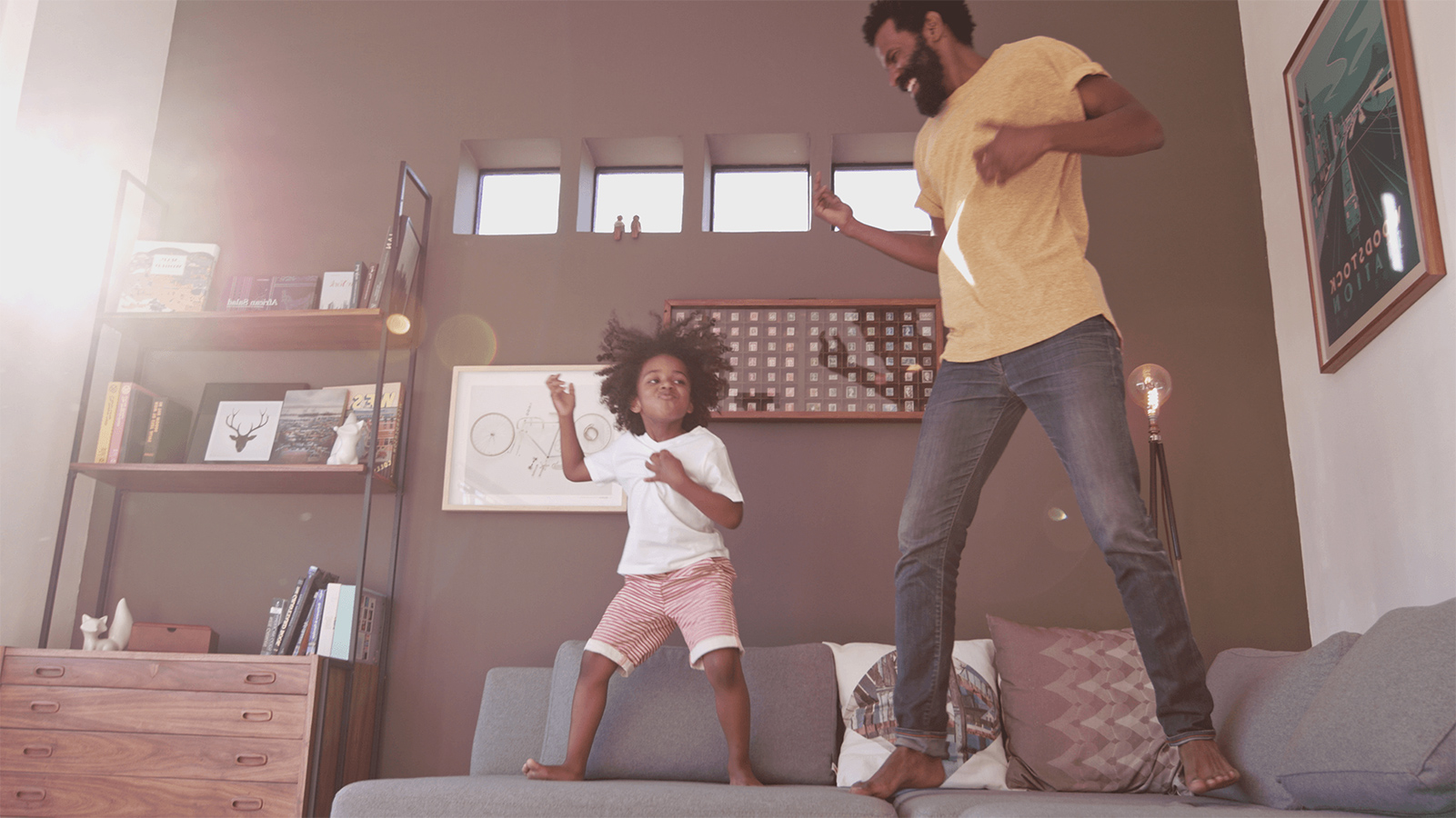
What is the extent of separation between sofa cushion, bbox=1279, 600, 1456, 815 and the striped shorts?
47.8 inches

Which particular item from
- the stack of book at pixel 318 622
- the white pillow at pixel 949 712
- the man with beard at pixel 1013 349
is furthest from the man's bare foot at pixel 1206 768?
the stack of book at pixel 318 622

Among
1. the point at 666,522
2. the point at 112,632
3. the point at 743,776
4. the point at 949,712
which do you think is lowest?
the point at 743,776

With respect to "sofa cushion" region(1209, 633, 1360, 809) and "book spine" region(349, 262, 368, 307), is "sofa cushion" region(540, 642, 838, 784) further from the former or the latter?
"book spine" region(349, 262, 368, 307)

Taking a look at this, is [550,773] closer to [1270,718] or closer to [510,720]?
[510,720]

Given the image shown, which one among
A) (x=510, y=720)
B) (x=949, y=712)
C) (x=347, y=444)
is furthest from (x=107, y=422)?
(x=949, y=712)

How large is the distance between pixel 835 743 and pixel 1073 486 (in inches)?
42.6

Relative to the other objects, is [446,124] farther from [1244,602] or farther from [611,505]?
[1244,602]

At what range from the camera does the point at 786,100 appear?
3494 mm

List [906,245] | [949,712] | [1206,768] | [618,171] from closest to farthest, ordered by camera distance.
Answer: [1206,768], [906,245], [949,712], [618,171]

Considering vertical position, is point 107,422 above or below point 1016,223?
below

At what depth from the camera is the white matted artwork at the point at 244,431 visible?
318 cm

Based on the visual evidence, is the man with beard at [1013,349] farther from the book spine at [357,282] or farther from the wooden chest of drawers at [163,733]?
the book spine at [357,282]

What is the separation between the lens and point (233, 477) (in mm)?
3102

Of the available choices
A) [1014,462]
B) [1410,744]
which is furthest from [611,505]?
[1410,744]
